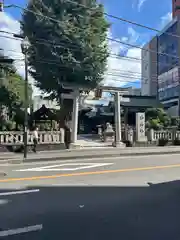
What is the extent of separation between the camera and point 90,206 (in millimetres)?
6883

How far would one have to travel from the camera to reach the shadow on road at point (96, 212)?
5266 millimetres

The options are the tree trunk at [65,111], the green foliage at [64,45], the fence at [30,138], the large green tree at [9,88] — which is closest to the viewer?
the fence at [30,138]

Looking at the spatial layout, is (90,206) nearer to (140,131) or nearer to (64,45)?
(140,131)

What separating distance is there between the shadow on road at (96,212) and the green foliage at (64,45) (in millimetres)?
19688

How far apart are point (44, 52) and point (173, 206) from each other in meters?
23.3

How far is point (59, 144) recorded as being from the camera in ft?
74.8

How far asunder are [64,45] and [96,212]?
23.2 meters

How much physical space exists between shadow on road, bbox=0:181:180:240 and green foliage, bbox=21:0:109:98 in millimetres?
19688

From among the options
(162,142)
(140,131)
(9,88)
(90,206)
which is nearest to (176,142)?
(162,142)

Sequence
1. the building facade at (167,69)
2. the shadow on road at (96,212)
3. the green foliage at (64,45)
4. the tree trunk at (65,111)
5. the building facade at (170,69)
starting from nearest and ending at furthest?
the shadow on road at (96,212) → the green foliage at (64,45) → the tree trunk at (65,111) → the building facade at (167,69) → the building facade at (170,69)

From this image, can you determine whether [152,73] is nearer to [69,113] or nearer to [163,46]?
[163,46]

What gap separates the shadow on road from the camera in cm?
527

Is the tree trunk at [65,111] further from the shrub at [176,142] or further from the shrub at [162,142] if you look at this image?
the shrub at [176,142]

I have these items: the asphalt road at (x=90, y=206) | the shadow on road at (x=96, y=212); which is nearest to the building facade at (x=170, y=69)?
the asphalt road at (x=90, y=206)
